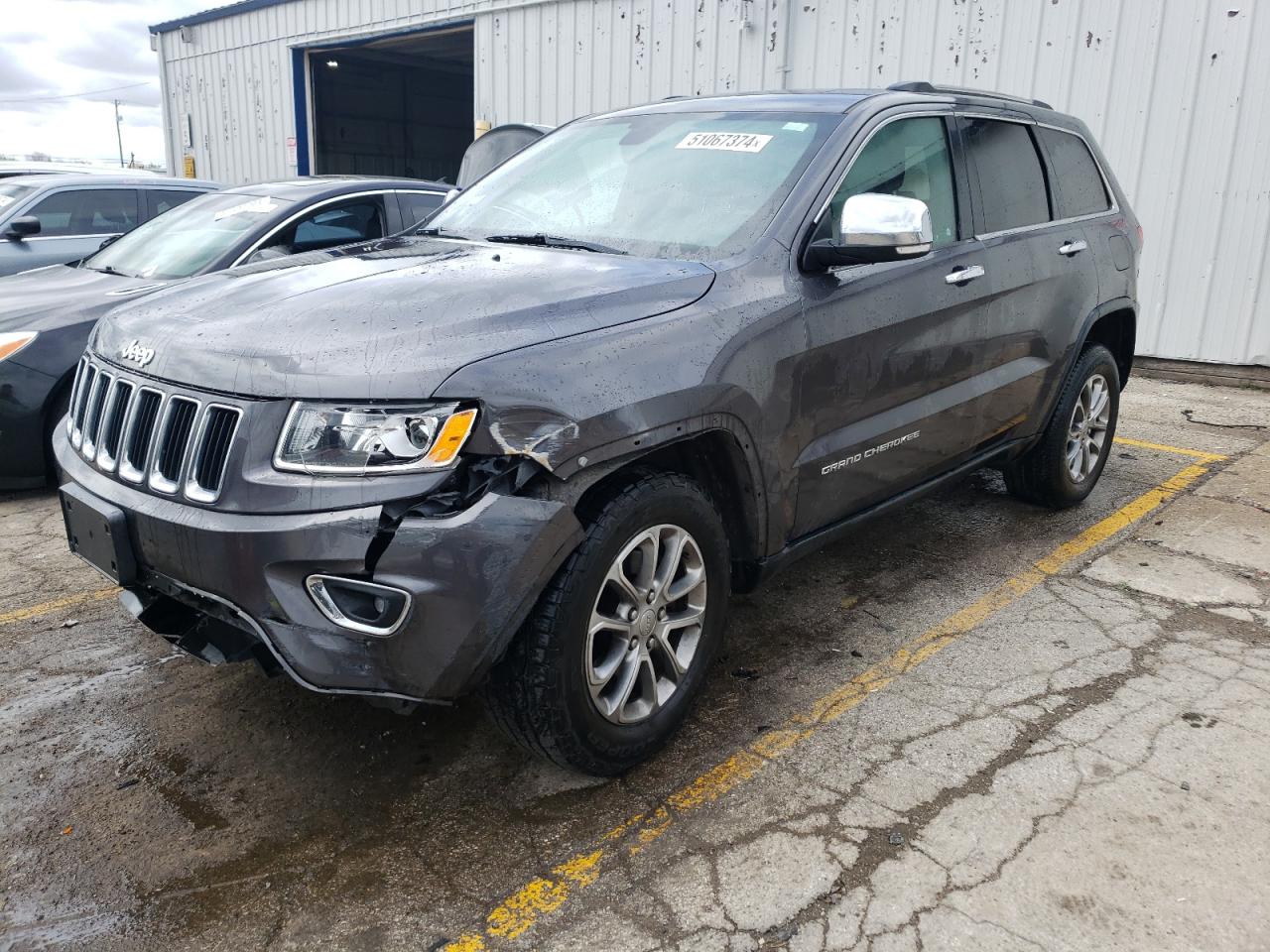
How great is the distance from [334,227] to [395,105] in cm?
1709

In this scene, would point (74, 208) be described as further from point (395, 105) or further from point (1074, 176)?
point (395, 105)

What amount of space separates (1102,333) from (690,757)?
334 cm

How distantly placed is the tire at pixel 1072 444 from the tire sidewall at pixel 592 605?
7.96ft

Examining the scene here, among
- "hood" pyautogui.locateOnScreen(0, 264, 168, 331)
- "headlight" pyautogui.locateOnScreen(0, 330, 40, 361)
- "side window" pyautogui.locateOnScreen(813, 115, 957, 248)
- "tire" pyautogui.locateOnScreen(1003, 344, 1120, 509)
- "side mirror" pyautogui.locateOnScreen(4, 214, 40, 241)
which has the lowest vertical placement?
"tire" pyautogui.locateOnScreen(1003, 344, 1120, 509)

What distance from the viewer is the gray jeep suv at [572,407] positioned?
2.22 metres

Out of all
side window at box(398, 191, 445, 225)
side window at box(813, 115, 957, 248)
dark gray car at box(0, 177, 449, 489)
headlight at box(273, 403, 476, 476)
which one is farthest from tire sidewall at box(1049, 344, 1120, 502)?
side window at box(398, 191, 445, 225)

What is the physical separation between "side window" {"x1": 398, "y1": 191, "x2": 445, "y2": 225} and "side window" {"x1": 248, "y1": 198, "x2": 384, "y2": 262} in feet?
0.51

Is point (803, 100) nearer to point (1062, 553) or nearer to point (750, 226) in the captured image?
point (750, 226)

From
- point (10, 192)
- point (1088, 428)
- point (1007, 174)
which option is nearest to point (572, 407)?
point (1007, 174)

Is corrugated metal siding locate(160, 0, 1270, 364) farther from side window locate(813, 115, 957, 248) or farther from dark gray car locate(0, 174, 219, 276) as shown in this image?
side window locate(813, 115, 957, 248)

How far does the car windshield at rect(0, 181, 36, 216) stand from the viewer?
301 inches

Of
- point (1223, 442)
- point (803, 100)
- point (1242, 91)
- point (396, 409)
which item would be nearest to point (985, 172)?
point (803, 100)

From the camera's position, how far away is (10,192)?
7973mm

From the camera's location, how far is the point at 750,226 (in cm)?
304
